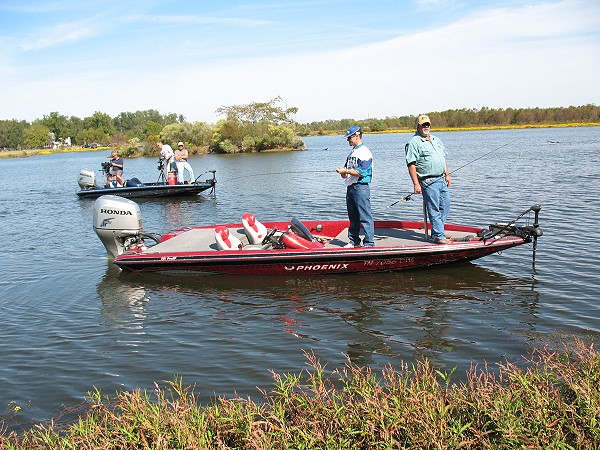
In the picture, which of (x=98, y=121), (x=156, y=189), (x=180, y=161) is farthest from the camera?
(x=98, y=121)

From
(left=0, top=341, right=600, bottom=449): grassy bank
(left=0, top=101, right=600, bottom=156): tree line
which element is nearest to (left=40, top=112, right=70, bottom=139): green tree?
(left=0, top=101, right=600, bottom=156): tree line

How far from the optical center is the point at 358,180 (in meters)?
9.76

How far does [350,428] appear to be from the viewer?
4.21 metres

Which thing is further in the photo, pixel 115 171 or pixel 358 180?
pixel 115 171

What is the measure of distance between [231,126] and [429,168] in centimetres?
5659

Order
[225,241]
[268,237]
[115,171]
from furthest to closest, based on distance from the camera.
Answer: [115,171]
[268,237]
[225,241]

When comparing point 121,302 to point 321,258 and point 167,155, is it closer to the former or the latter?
point 321,258

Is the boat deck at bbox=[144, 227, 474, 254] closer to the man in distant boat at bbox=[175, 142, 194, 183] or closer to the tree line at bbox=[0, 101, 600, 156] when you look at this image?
the man in distant boat at bbox=[175, 142, 194, 183]

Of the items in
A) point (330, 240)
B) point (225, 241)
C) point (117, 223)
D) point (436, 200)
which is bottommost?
point (330, 240)

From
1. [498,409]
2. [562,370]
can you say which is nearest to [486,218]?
[562,370]

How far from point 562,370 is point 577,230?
8.97m

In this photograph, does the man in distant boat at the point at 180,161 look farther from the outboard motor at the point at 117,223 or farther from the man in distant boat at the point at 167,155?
the outboard motor at the point at 117,223

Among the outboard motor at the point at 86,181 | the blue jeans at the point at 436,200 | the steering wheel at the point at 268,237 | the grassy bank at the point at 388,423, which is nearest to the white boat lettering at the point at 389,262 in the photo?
the blue jeans at the point at 436,200

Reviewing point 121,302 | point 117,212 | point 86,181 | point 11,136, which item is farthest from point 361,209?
point 11,136
